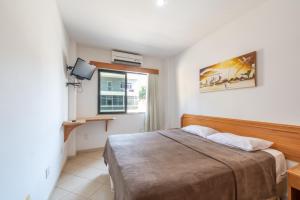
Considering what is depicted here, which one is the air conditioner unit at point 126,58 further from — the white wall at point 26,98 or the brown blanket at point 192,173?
the brown blanket at point 192,173

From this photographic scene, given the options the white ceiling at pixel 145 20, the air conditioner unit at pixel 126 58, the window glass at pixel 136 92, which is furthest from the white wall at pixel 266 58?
the window glass at pixel 136 92

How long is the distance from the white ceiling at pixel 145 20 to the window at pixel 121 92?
2.83 feet

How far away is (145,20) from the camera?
2.39 meters

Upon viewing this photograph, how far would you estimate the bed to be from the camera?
1.10 metres

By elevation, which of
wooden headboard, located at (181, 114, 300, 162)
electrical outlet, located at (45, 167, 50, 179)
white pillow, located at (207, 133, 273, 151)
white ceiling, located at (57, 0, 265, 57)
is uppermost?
white ceiling, located at (57, 0, 265, 57)

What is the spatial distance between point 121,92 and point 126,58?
3.08 feet

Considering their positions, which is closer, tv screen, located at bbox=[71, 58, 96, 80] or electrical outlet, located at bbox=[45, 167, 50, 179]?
electrical outlet, located at bbox=[45, 167, 50, 179]

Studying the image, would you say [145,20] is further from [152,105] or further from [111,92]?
[152,105]

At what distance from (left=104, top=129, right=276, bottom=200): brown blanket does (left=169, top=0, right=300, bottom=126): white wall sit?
2.23 feet

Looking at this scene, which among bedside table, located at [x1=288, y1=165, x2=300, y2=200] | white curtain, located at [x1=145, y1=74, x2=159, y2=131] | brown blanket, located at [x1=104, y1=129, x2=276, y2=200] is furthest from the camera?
white curtain, located at [x1=145, y1=74, x2=159, y2=131]

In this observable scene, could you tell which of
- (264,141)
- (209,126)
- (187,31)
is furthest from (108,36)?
(264,141)

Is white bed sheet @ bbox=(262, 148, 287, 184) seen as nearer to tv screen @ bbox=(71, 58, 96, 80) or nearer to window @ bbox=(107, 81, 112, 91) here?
tv screen @ bbox=(71, 58, 96, 80)

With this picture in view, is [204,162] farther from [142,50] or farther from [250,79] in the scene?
[142,50]

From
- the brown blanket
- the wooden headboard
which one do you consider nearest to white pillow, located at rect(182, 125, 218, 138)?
the wooden headboard
